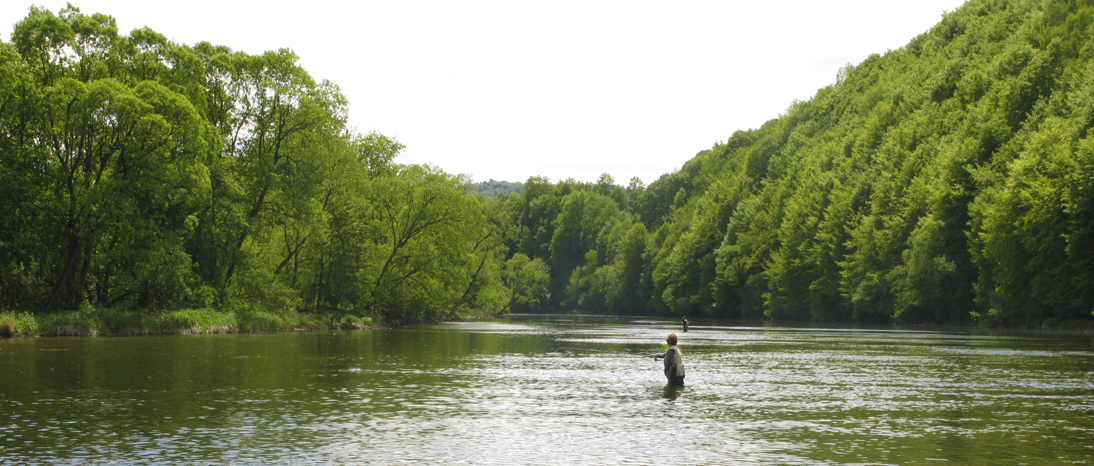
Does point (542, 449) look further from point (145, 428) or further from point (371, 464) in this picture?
point (145, 428)

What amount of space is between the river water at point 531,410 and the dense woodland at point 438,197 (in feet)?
55.9

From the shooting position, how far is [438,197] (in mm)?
82438

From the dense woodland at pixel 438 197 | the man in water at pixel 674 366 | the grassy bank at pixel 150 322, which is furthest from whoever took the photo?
the dense woodland at pixel 438 197

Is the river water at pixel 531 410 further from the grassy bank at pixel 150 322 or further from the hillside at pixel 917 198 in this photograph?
the hillside at pixel 917 198

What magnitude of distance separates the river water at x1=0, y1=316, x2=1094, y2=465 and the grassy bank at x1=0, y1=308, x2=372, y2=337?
426 inches

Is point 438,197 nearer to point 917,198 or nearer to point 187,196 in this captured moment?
point 187,196

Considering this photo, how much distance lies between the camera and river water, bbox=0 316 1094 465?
49.9 ft

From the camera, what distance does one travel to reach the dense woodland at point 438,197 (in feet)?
170

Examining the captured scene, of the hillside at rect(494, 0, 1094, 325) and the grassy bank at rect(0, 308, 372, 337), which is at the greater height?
the hillside at rect(494, 0, 1094, 325)

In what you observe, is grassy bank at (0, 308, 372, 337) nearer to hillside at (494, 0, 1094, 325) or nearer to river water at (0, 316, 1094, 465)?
river water at (0, 316, 1094, 465)

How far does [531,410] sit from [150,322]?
40.6 metres

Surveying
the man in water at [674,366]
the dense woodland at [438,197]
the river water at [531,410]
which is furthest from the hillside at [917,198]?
the man in water at [674,366]

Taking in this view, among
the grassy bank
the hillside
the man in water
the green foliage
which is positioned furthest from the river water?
the hillside

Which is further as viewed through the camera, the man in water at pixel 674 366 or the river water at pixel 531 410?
the man in water at pixel 674 366
